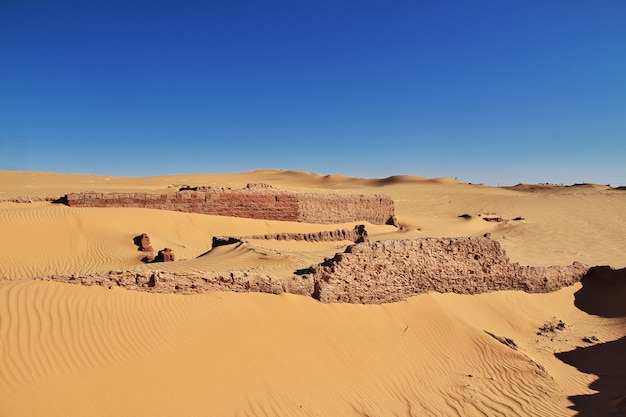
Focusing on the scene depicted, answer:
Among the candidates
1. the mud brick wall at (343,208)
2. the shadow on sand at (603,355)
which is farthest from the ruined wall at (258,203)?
the shadow on sand at (603,355)

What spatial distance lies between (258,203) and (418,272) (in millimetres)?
11676

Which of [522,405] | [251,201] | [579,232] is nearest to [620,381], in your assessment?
[522,405]

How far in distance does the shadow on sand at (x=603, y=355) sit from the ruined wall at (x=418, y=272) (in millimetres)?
1103

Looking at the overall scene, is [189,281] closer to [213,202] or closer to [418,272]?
[418,272]

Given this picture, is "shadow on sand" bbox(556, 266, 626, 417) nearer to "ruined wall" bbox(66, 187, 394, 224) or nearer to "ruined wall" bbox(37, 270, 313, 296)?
"ruined wall" bbox(37, 270, 313, 296)

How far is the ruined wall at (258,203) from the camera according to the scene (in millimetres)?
16531

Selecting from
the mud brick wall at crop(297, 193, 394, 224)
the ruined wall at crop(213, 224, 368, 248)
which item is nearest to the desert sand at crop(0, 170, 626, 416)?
the ruined wall at crop(213, 224, 368, 248)

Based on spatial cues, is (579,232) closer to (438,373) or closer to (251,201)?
(251,201)

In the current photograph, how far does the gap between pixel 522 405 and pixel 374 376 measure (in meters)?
1.96

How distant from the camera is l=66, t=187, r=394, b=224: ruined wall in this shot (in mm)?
16531

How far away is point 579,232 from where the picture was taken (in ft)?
72.7

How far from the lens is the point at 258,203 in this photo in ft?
60.1

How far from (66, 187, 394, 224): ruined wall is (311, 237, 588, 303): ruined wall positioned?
37.1 ft

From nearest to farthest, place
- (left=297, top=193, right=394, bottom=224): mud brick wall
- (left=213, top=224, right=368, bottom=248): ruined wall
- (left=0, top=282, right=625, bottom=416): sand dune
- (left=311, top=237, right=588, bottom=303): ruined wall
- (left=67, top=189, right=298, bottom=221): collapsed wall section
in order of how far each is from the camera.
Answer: (left=0, top=282, right=625, bottom=416): sand dune → (left=311, top=237, right=588, bottom=303): ruined wall → (left=213, top=224, right=368, bottom=248): ruined wall → (left=67, top=189, right=298, bottom=221): collapsed wall section → (left=297, top=193, right=394, bottom=224): mud brick wall
